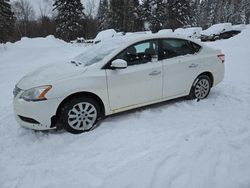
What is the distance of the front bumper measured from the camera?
11.8 ft

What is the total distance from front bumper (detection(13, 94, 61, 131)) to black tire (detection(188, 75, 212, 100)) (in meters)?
2.91

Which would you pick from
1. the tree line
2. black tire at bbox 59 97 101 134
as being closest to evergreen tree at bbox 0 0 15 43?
the tree line

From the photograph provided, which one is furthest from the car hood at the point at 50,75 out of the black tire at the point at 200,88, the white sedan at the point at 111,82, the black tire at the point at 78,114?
the black tire at the point at 200,88

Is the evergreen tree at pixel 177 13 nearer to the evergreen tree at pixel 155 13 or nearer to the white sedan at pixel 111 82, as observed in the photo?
the evergreen tree at pixel 155 13

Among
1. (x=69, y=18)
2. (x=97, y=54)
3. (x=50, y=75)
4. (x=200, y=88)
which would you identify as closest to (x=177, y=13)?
(x=69, y=18)

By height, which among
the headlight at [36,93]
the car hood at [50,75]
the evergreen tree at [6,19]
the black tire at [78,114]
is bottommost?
the black tire at [78,114]

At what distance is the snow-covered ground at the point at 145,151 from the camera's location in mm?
2781

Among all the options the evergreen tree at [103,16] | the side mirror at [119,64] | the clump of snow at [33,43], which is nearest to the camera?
the side mirror at [119,64]

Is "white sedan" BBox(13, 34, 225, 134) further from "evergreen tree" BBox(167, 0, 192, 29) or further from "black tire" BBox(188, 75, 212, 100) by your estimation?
"evergreen tree" BBox(167, 0, 192, 29)

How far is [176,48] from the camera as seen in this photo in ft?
15.8

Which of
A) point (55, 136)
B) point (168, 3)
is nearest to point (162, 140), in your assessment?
point (55, 136)

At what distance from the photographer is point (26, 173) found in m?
3.00

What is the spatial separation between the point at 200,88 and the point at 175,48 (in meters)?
1.09

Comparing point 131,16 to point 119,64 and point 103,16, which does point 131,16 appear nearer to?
point 103,16
